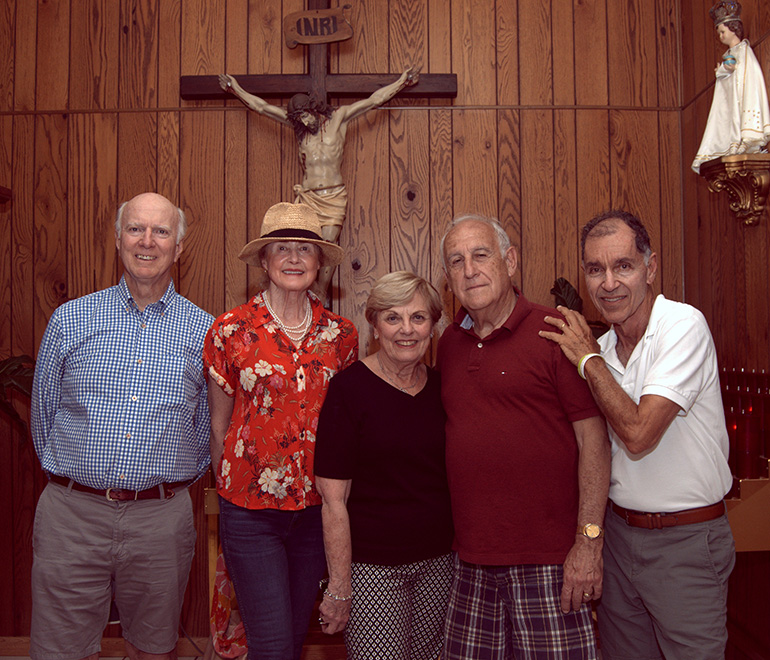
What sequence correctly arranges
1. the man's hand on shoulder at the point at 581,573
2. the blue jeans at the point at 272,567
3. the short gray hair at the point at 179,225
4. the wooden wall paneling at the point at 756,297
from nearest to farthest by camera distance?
the man's hand on shoulder at the point at 581,573 → the blue jeans at the point at 272,567 → the short gray hair at the point at 179,225 → the wooden wall paneling at the point at 756,297

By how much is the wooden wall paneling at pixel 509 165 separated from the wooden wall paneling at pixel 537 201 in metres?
0.02

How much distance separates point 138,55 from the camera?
283 centimetres

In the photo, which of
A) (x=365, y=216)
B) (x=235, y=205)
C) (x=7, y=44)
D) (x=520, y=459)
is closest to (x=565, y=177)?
(x=365, y=216)

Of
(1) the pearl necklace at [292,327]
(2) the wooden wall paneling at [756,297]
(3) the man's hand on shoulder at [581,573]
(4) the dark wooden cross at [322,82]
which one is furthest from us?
(4) the dark wooden cross at [322,82]

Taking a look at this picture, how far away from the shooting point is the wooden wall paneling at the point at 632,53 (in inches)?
111

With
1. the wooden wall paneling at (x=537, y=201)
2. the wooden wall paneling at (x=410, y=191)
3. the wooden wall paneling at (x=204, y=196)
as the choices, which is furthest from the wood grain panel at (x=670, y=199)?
the wooden wall paneling at (x=204, y=196)

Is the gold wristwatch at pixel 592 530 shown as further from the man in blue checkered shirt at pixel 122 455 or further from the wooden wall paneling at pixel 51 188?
the wooden wall paneling at pixel 51 188

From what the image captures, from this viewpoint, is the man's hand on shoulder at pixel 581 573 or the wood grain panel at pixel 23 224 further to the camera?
the wood grain panel at pixel 23 224

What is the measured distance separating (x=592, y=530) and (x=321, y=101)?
80.2 inches

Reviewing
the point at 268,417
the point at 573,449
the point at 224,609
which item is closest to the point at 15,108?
the point at 268,417

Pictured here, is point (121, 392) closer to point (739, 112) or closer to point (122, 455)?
point (122, 455)

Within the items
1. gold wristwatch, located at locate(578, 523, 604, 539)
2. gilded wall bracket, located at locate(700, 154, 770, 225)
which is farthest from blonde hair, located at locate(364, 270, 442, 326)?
gilded wall bracket, located at locate(700, 154, 770, 225)

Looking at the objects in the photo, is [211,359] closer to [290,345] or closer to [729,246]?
[290,345]

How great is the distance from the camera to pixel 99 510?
168cm
